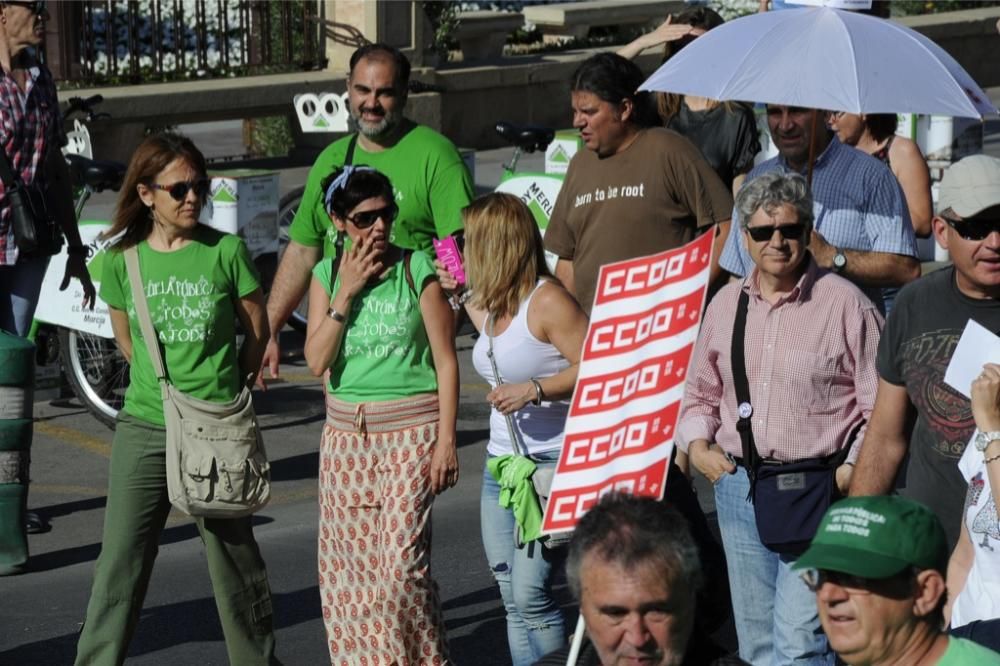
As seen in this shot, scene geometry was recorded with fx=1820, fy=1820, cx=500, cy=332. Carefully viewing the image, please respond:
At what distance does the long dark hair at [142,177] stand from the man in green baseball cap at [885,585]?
10.5ft

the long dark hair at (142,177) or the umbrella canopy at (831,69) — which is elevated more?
the umbrella canopy at (831,69)

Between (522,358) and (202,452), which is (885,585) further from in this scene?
(202,452)

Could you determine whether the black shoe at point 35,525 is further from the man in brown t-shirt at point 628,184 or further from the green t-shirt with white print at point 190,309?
the man in brown t-shirt at point 628,184

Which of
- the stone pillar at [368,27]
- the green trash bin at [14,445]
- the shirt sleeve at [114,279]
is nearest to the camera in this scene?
the shirt sleeve at [114,279]

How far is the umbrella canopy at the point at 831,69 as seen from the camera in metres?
5.91

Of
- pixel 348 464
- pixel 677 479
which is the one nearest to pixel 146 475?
pixel 348 464

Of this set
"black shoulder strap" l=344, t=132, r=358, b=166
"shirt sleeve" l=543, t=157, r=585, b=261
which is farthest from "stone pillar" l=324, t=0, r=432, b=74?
"black shoulder strap" l=344, t=132, r=358, b=166

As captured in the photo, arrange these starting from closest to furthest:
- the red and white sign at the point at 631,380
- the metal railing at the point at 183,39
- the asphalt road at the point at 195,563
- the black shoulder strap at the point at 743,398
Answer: the red and white sign at the point at 631,380 → the black shoulder strap at the point at 743,398 → the asphalt road at the point at 195,563 → the metal railing at the point at 183,39

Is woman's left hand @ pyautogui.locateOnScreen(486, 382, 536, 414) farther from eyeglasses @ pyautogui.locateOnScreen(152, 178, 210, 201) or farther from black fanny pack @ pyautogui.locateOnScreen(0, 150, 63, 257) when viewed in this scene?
black fanny pack @ pyautogui.locateOnScreen(0, 150, 63, 257)

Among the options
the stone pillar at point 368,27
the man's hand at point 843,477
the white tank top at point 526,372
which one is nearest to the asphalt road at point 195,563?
the white tank top at point 526,372

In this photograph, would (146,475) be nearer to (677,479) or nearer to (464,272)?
(464,272)

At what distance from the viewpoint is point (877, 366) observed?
5.04 m

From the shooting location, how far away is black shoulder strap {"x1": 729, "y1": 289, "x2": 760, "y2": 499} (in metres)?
5.47

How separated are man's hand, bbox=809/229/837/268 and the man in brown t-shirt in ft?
2.40
